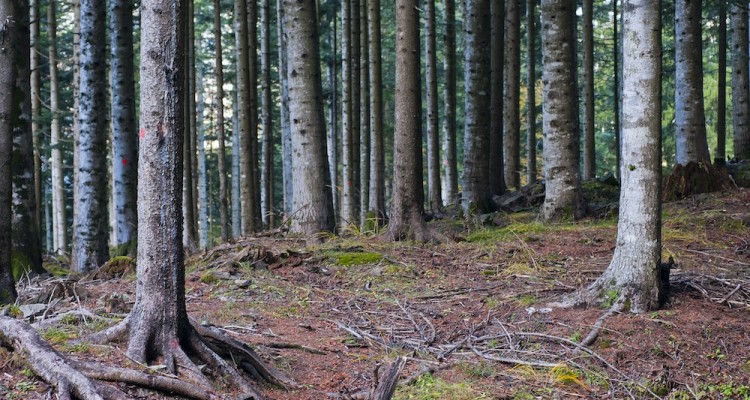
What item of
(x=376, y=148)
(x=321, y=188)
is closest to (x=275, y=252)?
(x=321, y=188)

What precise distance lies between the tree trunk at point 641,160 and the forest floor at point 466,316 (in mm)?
285

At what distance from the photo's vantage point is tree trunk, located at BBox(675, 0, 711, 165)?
13.2m

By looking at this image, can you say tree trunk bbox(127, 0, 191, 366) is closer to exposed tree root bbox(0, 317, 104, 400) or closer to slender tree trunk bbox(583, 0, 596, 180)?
exposed tree root bbox(0, 317, 104, 400)

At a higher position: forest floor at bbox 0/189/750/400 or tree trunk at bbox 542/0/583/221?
tree trunk at bbox 542/0/583/221

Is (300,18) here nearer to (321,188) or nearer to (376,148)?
(321,188)

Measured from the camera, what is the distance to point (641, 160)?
6.71 meters

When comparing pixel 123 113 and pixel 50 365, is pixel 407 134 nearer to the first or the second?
pixel 123 113

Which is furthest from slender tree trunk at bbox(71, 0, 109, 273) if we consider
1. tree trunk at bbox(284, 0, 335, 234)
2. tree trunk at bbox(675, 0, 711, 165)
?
tree trunk at bbox(675, 0, 711, 165)

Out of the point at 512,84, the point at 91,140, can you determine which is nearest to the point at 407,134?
the point at 91,140

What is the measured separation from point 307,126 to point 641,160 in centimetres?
610

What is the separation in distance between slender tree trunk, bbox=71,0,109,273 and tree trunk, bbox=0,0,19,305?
512 centimetres

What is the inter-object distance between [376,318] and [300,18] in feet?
18.9

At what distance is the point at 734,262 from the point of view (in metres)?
8.63

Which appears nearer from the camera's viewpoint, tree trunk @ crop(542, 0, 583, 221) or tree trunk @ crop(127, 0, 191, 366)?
tree trunk @ crop(127, 0, 191, 366)
